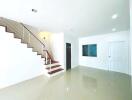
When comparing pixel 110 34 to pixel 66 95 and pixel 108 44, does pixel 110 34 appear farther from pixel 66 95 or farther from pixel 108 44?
pixel 66 95

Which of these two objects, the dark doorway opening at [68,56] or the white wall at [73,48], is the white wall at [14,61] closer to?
the dark doorway opening at [68,56]

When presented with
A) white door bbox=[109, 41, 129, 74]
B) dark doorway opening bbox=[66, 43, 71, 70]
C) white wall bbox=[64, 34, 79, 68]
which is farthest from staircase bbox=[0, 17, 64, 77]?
white door bbox=[109, 41, 129, 74]

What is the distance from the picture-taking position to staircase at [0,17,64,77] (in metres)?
5.46

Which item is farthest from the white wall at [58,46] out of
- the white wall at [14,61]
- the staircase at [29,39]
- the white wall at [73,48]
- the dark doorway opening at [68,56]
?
the white wall at [14,61]

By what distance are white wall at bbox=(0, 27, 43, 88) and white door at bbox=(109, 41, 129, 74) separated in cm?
488

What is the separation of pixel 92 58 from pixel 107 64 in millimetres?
1361

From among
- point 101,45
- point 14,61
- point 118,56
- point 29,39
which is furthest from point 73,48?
point 14,61

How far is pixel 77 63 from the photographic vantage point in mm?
8758

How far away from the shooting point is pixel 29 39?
6.41 meters

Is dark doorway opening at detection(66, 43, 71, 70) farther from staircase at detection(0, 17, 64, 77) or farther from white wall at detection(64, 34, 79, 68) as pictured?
staircase at detection(0, 17, 64, 77)

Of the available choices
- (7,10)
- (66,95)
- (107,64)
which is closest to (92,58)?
(107,64)

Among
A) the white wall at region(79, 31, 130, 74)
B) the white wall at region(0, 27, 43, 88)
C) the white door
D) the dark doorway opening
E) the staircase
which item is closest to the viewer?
the white wall at region(0, 27, 43, 88)

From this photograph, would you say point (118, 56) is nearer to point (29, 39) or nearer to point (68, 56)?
point (68, 56)

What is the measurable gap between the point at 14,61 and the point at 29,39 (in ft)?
8.28
